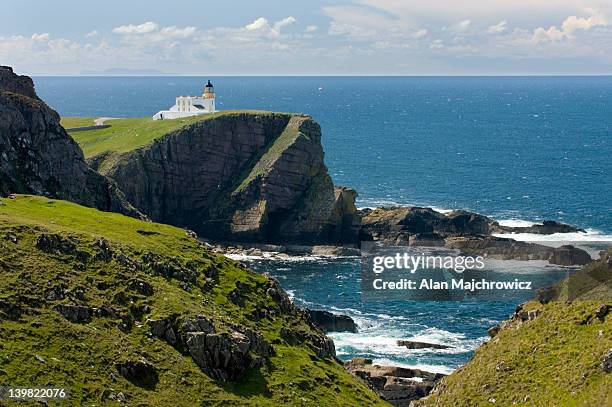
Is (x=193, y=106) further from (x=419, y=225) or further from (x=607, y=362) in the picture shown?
(x=607, y=362)

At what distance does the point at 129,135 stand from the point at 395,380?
101 meters

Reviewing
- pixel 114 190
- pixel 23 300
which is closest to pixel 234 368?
pixel 23 300

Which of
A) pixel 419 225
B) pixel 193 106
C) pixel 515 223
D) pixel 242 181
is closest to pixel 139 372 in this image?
pixel 419 225

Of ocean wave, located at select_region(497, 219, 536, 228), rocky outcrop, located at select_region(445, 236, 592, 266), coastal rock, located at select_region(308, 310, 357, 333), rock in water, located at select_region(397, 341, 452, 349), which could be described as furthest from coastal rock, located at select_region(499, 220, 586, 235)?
rock in water, located at select_region(397, 341, 452, 349)

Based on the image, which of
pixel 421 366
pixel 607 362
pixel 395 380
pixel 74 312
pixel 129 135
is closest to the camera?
pixel 607 362

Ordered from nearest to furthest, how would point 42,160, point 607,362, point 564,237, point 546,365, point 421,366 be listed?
1. point 607,362
2. point 546,365
3. point 421,366
4. point 42,160
5. point 564,237

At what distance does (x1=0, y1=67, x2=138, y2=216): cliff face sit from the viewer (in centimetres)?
9538

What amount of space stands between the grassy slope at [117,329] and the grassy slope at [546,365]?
31.3 ft

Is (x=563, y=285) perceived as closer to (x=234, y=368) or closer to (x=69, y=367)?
(x=234, y=368)

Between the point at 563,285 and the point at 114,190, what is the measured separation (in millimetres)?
53877

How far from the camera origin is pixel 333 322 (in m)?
107

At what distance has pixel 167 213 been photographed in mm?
162750

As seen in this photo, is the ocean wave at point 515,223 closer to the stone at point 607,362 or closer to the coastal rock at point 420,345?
the coastal rock at point 420,345

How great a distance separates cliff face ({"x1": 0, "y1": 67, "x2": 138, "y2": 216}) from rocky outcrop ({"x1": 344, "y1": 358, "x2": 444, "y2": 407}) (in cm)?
3185
